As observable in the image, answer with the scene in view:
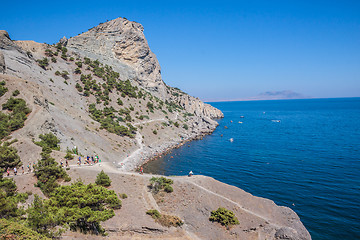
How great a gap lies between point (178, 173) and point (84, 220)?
2964cm

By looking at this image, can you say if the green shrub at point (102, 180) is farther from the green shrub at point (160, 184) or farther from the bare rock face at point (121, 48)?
the bare rock face at point (121, 48)

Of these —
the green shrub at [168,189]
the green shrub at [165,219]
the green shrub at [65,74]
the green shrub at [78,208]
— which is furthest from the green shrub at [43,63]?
the green shrub at [165,219]

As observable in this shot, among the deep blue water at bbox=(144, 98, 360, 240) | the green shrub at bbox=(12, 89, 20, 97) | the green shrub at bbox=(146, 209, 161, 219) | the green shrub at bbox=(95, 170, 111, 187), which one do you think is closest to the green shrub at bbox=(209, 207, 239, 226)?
the green shrub at bbox=(146, 209, 161, 219)

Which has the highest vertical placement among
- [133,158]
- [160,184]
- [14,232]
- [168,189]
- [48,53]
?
[48,53]

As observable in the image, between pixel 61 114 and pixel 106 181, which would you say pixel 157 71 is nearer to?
pixel 61 114

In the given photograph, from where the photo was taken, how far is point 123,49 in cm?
9800

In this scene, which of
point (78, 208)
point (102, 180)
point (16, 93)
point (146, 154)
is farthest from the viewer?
point (146, 154)

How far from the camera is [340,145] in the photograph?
61.6 meters

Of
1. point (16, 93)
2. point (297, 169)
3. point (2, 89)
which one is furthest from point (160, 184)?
point (2, 89)

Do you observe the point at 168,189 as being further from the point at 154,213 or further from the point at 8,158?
the point at 8,158

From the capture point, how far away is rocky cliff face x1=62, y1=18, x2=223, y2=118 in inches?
3691

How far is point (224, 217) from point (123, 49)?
91025 mm

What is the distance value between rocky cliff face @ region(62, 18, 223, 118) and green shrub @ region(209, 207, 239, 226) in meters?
77.5

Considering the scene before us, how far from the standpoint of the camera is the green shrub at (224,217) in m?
24.4
